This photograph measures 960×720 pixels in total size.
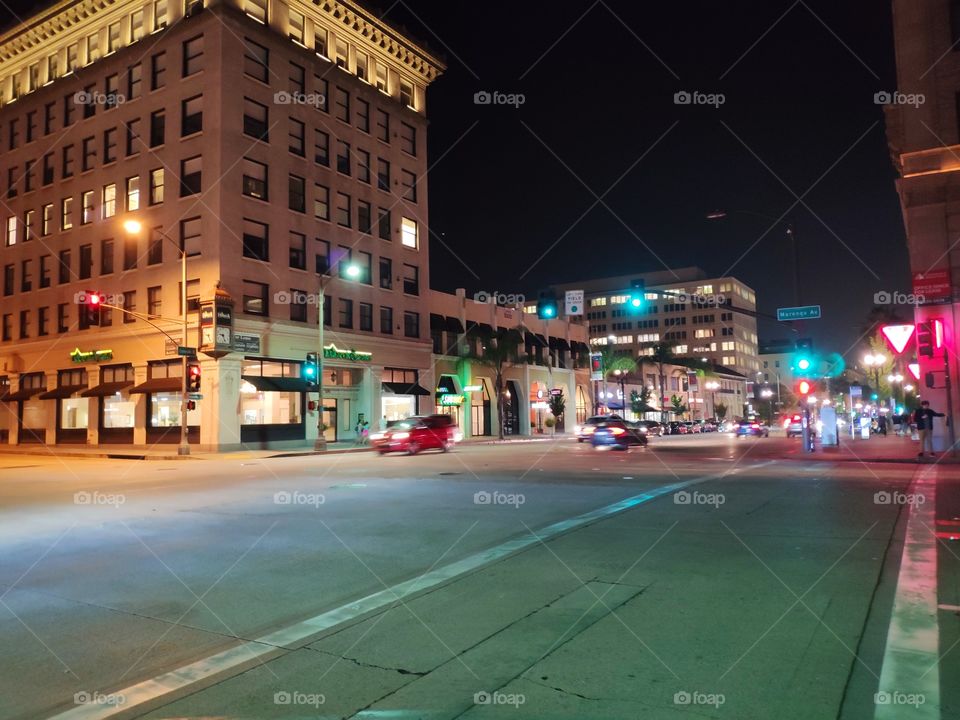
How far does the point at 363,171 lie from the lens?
46.2 m

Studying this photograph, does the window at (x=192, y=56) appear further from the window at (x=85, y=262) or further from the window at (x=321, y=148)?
the window at (x=85, y=262)

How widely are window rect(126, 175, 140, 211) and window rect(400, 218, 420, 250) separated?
16349 millimetres

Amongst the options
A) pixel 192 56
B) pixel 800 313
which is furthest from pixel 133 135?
pixel 800 313

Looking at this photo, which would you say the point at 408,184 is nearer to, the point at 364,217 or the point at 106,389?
the point at 364,217

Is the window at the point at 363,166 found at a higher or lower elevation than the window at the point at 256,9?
lower

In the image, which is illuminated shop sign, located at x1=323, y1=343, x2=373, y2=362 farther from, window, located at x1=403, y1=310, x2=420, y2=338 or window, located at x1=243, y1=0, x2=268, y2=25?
window, located at x1=243, y1=0, x2=268, y2=25

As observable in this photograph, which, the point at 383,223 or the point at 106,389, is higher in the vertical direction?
the point at 383,223

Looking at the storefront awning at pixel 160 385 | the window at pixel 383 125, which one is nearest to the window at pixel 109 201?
the storefront awning at pixel 160 385

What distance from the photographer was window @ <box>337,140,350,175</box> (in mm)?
44312

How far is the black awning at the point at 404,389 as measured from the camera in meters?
46.8

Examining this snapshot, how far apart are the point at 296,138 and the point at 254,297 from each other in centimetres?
1029

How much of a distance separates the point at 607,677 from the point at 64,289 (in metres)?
47.0

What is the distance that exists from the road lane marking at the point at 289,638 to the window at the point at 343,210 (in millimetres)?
36967

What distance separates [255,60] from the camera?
128ft
